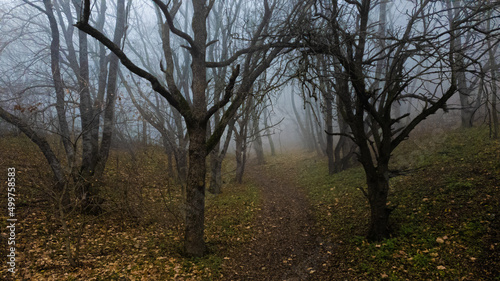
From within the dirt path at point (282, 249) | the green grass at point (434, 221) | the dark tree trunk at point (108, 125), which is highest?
the dark tree trunk at point (108, 125)

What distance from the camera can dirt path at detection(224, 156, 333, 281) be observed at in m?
4.58

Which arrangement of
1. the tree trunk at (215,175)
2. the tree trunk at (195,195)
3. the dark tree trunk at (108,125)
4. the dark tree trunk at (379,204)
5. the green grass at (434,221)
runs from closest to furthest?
the green grass at (434,221), the dark tree trunk at (379,204), the tree trunk at (195,195), the dark tree trunk at (108,125), the tree trunk at (215,175)

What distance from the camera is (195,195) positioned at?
4.95 metres

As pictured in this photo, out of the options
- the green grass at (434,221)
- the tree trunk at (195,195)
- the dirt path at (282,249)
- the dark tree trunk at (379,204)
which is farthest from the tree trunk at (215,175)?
the dark tree trunk at (379,204)

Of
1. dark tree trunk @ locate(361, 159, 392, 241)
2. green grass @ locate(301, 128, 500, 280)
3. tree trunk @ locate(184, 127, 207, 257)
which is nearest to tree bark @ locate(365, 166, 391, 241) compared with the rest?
dark tree trunk @ locate(361, 159, 392, 241)

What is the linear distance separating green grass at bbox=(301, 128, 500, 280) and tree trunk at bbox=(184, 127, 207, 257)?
2.76m

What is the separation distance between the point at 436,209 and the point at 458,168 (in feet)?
7.17

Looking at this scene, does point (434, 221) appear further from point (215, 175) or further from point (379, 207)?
point (215, 175)

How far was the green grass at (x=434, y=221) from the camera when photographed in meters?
3.68

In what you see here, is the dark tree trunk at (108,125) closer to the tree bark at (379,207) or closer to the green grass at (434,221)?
the green grass at (434,221)

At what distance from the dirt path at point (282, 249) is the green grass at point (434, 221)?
0.39 m

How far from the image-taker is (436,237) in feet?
13.9

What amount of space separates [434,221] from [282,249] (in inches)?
117

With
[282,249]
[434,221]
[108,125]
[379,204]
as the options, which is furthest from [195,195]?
[434,221]
